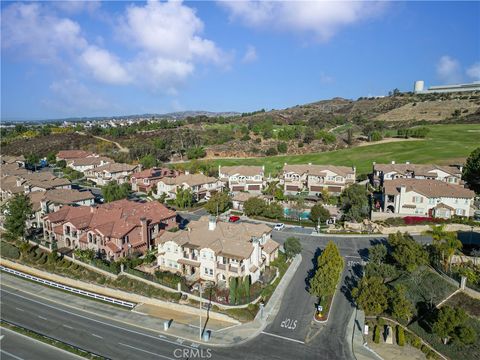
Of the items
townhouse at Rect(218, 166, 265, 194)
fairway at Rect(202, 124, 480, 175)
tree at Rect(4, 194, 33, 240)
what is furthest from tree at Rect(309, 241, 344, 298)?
fairway at Rect(202, 124, 480, 175)

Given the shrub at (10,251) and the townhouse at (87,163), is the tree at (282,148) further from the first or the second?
the shrub at (10,251)

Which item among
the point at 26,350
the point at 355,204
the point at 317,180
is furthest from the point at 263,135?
the point at 26,350

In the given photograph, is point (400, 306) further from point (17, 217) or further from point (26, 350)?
point (17, 217)

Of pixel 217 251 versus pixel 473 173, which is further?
pixel 473 173

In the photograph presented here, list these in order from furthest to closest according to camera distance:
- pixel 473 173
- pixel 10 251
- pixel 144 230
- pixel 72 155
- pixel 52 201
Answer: pixel 72 155 → pixel 473 173 → pixel 52 201 → pixel 10 251 → pixel 144 230

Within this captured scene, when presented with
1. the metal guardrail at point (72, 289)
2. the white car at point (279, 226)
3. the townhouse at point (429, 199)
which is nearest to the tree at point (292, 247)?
the white car at point (279, 226)

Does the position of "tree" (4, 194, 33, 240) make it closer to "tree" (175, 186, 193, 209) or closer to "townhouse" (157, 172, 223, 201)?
"tree" (175, 186, 193, 209)

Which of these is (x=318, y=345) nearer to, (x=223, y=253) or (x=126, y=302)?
(x=223, y=253)
